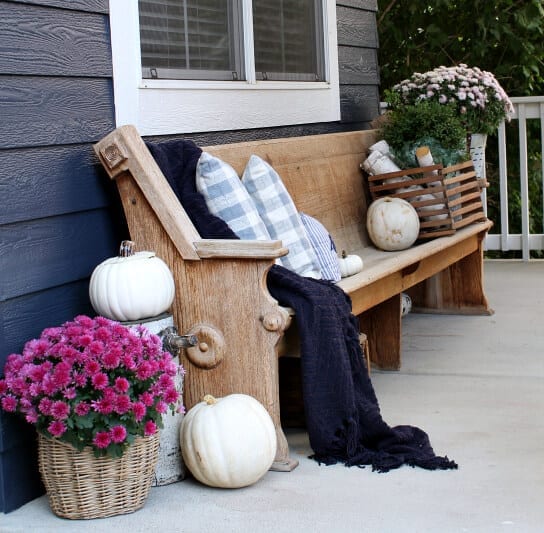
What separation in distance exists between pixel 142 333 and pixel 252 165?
1030 mm

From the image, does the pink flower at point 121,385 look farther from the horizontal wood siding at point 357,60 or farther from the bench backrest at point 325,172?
the horizontal wood siding at point 357,60

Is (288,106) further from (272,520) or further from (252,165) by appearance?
(272,520)

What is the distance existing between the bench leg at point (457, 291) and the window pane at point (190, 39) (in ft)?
5.85

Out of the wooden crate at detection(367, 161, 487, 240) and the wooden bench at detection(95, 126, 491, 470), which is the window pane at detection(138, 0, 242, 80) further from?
the wooden crate at detection(367, 161, 487, 240)

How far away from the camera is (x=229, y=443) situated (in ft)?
9.18

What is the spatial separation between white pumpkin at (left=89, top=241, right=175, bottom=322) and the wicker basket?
368 millimetres

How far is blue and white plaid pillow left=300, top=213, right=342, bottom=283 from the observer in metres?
3.59

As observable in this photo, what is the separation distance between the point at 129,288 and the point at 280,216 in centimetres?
86

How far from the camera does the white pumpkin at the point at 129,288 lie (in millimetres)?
2854

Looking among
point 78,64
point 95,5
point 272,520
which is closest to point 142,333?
point 272,520

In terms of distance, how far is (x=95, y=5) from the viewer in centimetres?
320

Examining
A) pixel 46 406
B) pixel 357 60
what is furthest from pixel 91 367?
pixel 357 60

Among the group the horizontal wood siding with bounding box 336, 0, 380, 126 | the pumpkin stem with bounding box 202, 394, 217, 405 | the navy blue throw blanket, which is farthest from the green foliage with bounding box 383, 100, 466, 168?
the pumpkin stem with bounding box 202, 394, 217, 405

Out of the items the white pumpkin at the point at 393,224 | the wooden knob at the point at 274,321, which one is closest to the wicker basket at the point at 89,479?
the wooden knob at the point at 274,321
